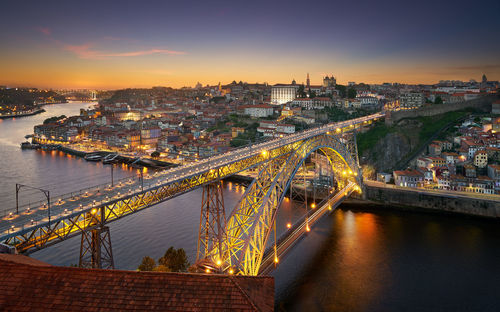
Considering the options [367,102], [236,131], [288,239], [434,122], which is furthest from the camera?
[367,102]

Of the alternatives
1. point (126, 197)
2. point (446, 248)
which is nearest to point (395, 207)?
point (446, 248)

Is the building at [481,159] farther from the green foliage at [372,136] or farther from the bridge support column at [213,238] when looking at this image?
the bridge support column at [213,238]

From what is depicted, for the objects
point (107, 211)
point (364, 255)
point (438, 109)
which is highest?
point (438, 109)

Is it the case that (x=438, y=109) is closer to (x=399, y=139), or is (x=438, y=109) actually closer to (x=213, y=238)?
(x=399, y=139)

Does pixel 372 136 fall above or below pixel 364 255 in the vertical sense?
above

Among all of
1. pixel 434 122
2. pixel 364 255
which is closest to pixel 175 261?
pixel 364 255

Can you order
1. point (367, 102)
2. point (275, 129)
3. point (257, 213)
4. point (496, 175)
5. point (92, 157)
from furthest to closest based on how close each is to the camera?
point (367, 102), point (275, 129), point (92, 157), point (496, 175), point (257, 213)

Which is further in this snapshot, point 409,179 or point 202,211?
point 409,179
